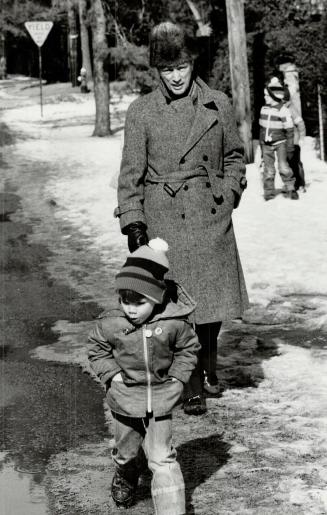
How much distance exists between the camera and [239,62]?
16.3 meters

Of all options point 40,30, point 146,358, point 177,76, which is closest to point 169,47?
point 177,76

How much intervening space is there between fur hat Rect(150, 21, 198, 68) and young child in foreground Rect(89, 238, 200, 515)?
1.34 metres

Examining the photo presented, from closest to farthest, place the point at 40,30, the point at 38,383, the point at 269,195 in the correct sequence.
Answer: the point at 38,383 < the point at 269,195 < the point at 40,30

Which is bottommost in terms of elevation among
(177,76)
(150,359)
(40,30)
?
(150,359)

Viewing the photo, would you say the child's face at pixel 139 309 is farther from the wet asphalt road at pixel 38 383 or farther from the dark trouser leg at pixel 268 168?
the dark trouser leg at pixel 268 168

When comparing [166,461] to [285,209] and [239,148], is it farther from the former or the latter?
[285,209]

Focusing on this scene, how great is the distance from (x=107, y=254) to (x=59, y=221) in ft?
7.90

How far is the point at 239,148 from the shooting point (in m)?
5.69

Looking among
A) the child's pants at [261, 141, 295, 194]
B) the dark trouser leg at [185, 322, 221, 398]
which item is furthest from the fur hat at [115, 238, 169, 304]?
the child's pants at [261, 141, 295, 194]

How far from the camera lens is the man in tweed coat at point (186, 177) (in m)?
5.32

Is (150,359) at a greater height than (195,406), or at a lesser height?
greater

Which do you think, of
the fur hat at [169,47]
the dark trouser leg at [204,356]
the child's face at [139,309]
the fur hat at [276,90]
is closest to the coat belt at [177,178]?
the fur hat at [169,47]

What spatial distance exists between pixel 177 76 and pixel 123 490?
2.09m

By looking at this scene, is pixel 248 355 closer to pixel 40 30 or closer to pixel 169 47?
pixel 169 47
